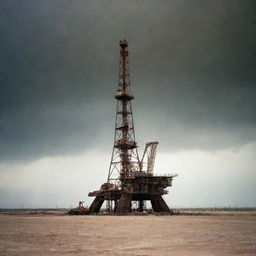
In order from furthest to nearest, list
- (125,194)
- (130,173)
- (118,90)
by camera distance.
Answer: (118,90) < (130,173) < (125,194)

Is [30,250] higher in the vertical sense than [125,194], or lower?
lower

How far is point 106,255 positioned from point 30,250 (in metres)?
4.47

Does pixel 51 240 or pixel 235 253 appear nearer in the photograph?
pixel 235 253

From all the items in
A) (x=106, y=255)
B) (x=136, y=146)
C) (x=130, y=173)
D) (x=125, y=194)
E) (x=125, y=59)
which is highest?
(x=125, y=59)

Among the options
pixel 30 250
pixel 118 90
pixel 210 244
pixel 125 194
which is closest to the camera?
pixel 30 250

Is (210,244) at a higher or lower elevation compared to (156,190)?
lower

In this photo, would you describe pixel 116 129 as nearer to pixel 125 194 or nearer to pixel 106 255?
pixel 125 194

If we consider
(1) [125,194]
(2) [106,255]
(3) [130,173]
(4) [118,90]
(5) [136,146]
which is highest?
(4) [118,90]

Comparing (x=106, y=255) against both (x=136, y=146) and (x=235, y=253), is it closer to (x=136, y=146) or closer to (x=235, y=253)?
(x=235, y=253)

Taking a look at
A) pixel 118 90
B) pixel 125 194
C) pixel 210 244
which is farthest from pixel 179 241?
pixel 118 90

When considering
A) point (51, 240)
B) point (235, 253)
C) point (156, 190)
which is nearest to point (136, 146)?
point (156, 190)

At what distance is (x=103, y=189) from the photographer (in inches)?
3029

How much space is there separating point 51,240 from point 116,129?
2148 inches

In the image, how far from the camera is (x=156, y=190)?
238 feet
